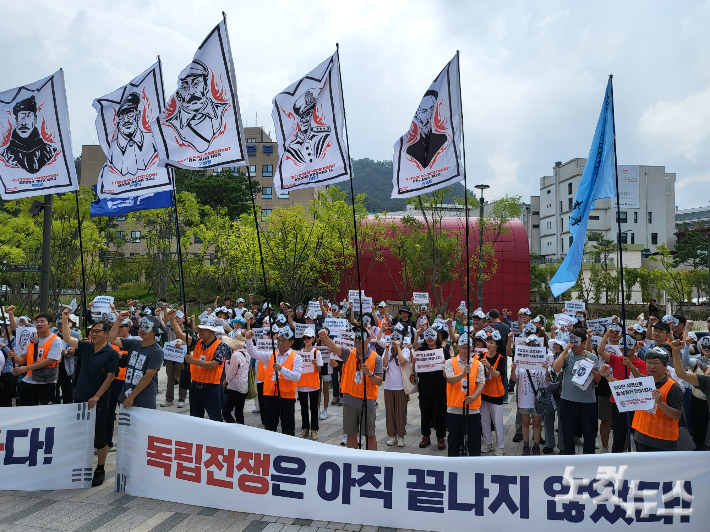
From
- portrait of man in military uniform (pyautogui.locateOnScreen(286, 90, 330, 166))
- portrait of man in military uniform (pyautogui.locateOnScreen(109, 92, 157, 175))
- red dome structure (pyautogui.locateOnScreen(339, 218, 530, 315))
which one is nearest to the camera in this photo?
portrait of man in military uniform (pyautogui.locateOnScreen(286, 90, 330, 166))

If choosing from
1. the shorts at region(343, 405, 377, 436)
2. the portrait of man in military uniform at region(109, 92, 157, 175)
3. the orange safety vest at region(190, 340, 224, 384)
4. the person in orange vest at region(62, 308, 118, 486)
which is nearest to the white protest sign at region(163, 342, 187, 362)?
the orange safety vest at region(190, 340, 224, 384)

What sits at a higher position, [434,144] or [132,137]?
[132,137]

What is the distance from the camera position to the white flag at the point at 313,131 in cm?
794

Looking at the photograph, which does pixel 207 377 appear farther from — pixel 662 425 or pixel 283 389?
pixel 662 425

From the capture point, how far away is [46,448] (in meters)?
6.51

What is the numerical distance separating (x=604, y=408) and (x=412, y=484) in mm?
4619

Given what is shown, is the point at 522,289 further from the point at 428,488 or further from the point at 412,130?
the point at 428,488

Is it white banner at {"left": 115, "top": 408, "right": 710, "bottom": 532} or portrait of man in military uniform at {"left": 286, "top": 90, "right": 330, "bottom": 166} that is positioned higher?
portrait of man in military uniform at {"left": 286, "top": 90, "right": 330, "bottom": 166}

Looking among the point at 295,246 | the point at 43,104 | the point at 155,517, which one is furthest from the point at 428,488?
the point at 295,246

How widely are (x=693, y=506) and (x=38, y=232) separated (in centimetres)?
2931

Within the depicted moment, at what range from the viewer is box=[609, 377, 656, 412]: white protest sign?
5.66 meters

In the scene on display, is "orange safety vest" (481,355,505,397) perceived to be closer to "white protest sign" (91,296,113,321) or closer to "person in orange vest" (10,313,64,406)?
"person in orange vest" (10,313,64,406)

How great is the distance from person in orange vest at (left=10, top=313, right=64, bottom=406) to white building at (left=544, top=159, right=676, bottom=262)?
68.2 meters

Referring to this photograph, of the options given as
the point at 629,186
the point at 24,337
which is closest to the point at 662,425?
the point at 24,337
